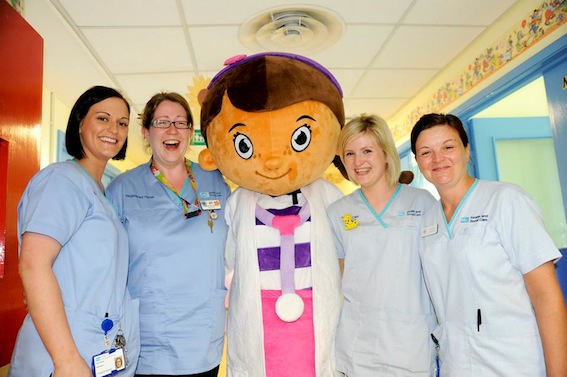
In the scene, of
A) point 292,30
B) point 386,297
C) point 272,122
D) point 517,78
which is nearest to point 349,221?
point 386,297

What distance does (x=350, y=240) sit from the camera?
1560 millimetres

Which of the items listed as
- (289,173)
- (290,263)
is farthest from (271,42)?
(290,263)

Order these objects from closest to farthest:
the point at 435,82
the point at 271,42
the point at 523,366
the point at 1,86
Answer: the point at 523,366
the point at 1,86
the point at 271,42
the point at 435,82

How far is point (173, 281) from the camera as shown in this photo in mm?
1478

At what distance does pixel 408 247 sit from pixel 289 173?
483 mm

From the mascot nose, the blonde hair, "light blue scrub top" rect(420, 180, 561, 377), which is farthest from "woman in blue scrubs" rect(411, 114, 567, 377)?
the mascot nose

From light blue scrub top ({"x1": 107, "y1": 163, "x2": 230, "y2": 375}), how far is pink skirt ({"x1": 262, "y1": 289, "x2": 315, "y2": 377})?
184 millimetres

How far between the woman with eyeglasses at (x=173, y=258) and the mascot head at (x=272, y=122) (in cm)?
17

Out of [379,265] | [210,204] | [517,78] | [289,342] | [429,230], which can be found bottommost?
[289,342]

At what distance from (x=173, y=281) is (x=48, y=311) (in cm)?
44

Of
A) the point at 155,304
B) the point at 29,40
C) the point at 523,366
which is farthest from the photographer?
the point at 29,40

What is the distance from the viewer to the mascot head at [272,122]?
149cm

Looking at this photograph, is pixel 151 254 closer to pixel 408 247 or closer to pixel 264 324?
pixel 264 324

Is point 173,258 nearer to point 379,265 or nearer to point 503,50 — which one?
point 379,265
